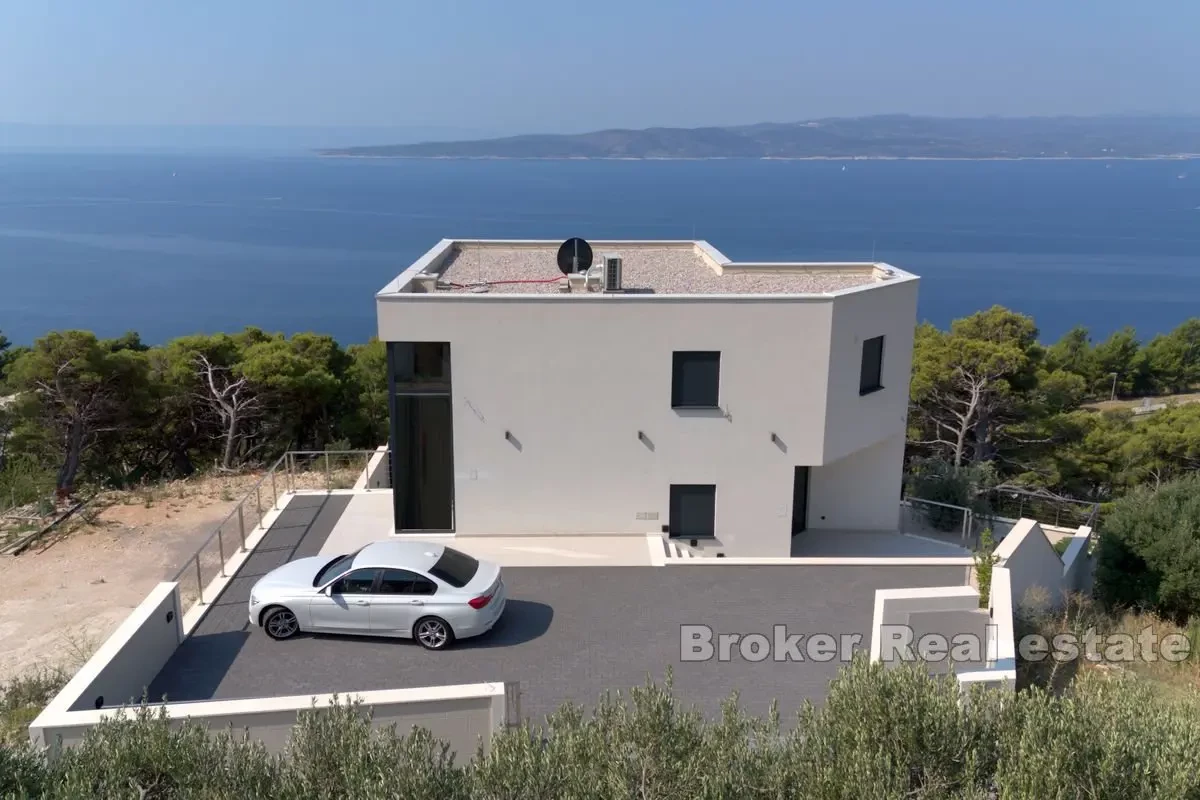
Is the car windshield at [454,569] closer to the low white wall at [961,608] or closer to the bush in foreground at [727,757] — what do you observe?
the bush in foreground at [727,757]

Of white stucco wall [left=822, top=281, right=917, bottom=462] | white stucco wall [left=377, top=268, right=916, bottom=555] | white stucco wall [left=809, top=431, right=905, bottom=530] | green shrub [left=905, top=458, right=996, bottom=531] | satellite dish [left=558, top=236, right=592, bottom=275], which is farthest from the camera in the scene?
green shrub [left=905, top=458, right=996, bottom=531]

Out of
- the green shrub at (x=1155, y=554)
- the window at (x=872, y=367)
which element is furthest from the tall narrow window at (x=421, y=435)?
the green shrub at (x=1155, y=554)

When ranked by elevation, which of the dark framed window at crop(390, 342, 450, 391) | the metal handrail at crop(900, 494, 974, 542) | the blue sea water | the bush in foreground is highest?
the dark framed window at crop(390, 342, 450, 391)

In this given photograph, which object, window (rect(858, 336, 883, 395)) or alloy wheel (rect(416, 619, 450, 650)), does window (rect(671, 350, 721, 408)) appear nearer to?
window (rect(858, 336, 883, 395))

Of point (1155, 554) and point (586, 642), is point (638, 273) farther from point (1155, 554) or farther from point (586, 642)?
point (1155, 554)

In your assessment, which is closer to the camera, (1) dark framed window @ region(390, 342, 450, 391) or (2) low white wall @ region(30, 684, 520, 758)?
(2) low white wall @ region(30, 684, 520, 758)

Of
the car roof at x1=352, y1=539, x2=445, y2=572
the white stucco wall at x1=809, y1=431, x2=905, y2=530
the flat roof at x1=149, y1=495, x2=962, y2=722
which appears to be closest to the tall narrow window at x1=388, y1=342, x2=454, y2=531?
the flat roof at x1=149, y1=495, x2=962, y2=722

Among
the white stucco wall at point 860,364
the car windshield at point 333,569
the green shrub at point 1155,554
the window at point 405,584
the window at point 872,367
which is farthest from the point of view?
the window at point 872,367
